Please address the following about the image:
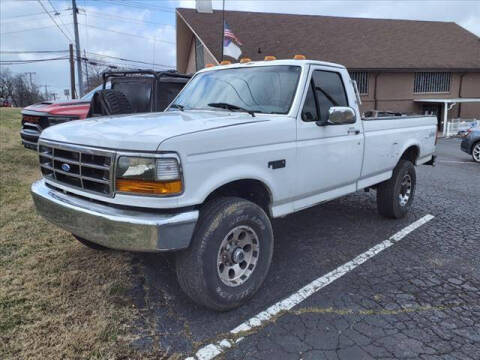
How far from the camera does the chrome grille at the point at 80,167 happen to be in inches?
115

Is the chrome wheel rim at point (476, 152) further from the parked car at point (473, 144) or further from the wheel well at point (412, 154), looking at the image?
the wheel well at point (412, 154)

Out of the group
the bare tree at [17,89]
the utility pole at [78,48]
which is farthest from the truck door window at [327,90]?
the bare tree at [17,89]

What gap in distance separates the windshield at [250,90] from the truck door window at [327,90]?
310 millimetres

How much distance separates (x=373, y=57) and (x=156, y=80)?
68.2ft

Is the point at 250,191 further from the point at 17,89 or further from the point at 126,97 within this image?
the point at 17,89

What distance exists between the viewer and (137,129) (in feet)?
9.87

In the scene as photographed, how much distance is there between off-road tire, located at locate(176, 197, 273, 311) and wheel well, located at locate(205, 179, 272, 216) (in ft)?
0.62

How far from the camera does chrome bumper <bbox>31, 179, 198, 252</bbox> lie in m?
2.75

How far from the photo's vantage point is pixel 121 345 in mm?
2863

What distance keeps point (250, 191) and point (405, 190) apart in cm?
325

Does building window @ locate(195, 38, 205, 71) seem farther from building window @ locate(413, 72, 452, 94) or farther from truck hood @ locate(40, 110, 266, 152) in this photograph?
truck hood @ locate(40, 110, 266, 152)

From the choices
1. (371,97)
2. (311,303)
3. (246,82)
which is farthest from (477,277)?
(371,97)

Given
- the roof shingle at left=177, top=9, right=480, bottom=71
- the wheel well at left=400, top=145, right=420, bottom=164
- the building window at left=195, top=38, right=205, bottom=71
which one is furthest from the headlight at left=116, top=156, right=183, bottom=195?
the building window at left=195, top=38, right=205, bottom=71

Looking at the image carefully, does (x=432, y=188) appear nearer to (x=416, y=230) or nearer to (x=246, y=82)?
(x=416, y=230)
